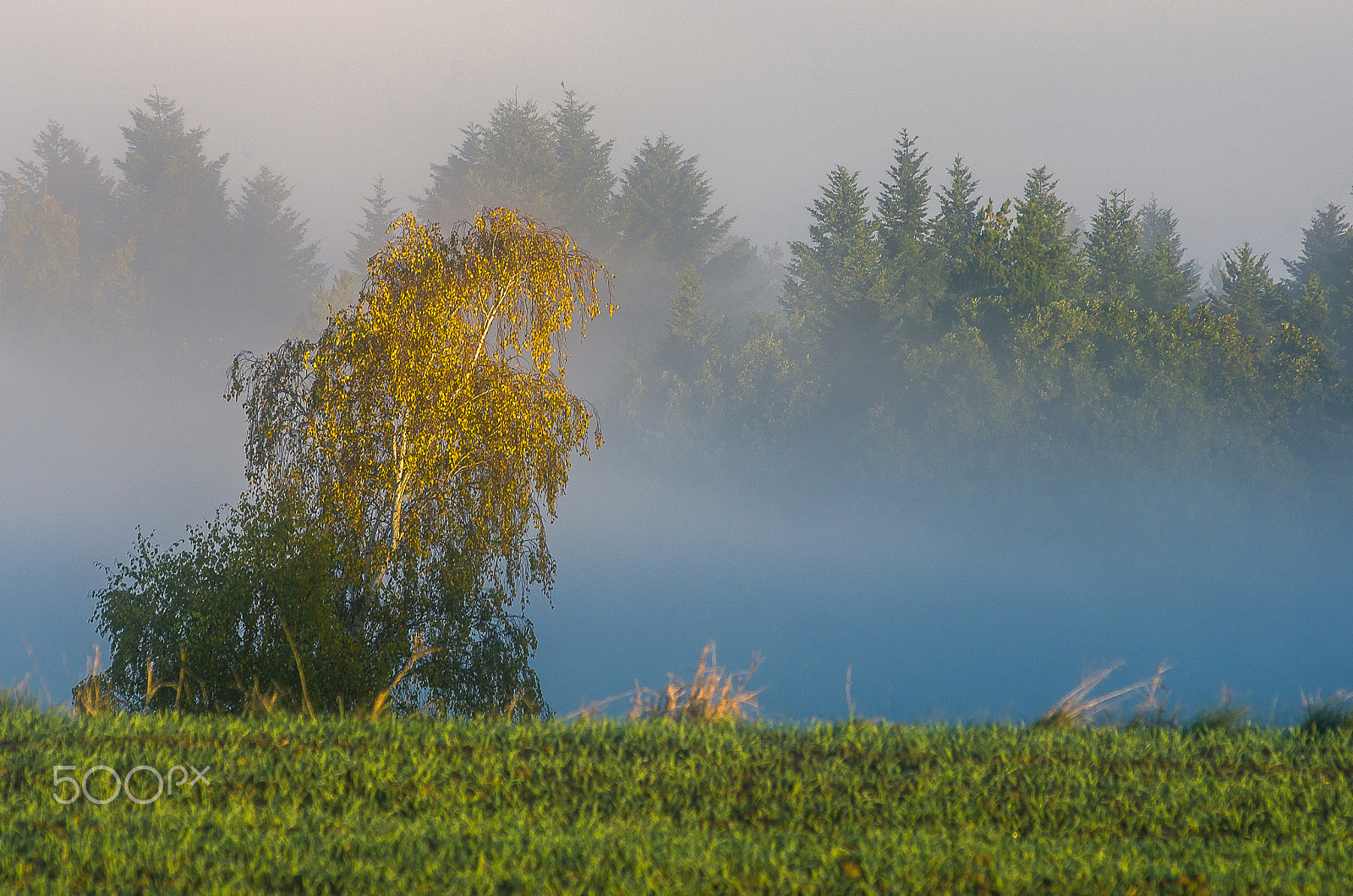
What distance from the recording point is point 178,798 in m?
6.55

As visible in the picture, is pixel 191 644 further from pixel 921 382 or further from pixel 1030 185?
pixel 1030 185

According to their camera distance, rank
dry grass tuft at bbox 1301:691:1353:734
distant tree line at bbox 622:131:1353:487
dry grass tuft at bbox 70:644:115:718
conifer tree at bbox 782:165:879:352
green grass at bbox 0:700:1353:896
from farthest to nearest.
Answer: conifer tree at bbox 782:165:879:352, distant tree line at bbox 622:131:1353:487, dry grass tuft at bbox 70:644:115:718, dry grass tuft at bbox 1301:691:1353:734, green grass at bbox 0:700:1353:896

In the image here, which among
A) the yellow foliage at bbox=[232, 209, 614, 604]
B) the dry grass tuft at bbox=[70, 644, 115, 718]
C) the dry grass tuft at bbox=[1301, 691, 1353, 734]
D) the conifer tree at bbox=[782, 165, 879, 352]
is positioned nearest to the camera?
the dry grass tuft at bbox=[1301, 691, 1353, 734]

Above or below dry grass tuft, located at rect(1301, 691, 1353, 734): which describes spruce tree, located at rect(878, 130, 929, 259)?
above

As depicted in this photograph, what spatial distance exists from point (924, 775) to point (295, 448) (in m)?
9.58

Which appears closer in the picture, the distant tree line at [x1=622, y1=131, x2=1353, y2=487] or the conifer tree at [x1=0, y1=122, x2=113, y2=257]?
the distant tree line at [x1=622, y1=131, x2=1353, y2=487]

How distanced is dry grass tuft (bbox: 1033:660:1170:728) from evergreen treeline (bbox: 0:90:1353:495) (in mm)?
36364

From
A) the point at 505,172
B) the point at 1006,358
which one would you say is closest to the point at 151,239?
the point at 505,172

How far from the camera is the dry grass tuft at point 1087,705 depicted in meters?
8.73

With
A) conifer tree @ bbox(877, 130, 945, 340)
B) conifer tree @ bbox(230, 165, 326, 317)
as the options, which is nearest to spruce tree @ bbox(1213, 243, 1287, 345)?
conifer tree @ bbox(877, 130, 945, 340)

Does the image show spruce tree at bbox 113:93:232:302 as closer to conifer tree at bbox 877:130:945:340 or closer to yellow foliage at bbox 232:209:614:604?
conifer tree at bbox 877:130:945:340

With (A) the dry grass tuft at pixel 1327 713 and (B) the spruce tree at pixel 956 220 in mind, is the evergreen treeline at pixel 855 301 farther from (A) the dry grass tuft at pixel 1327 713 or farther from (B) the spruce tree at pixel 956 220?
(A) the dry grass tuft at pixel 1327 713

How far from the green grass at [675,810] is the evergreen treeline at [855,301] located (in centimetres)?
3785

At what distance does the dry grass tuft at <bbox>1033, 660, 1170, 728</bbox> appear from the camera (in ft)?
28.7
